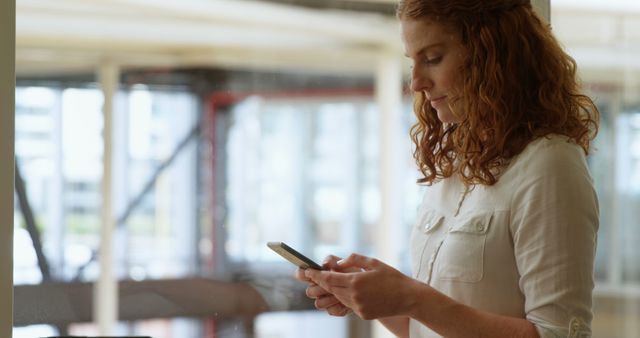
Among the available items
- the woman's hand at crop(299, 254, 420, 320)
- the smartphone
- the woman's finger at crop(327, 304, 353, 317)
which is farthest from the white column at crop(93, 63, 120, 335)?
the woman's hand at crop(299, 254, 420, 320)

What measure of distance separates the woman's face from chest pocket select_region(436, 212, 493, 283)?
0.14 metres

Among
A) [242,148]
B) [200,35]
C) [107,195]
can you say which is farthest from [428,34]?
[242,148]

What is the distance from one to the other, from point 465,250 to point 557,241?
0.13m

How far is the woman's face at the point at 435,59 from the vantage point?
1.17 m

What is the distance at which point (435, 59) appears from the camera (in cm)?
118

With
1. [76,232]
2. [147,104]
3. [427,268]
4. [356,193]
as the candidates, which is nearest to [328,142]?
[356,193]

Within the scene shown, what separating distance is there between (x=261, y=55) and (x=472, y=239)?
5.41 metres

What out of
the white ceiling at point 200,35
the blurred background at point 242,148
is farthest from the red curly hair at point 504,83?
the white ceiling at point 200,35

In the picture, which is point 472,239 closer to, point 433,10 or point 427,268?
point 427,268

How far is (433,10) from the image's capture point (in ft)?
3.81

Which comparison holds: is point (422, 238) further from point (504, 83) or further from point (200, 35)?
point (200, 35)

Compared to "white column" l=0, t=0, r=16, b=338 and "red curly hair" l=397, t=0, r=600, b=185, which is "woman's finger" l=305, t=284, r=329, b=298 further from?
"white column" l=0, t=0, r=16, b=338

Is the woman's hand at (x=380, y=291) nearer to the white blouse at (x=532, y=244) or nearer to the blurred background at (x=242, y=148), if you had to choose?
the white blouse at (x=532, y=244)

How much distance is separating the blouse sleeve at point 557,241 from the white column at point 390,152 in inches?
188
